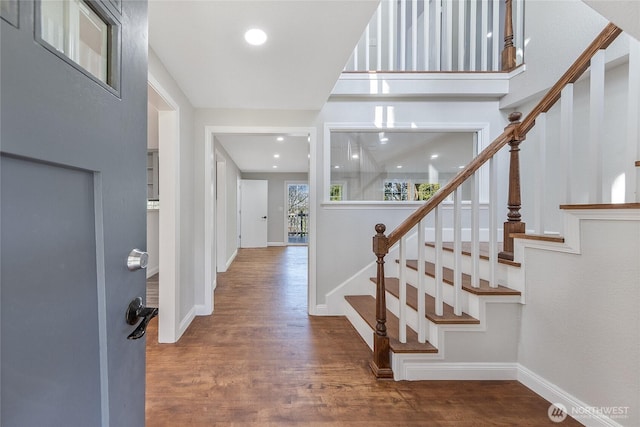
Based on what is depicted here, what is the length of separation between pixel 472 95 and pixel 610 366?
2.47 meters

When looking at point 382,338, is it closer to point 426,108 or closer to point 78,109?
point 78,109

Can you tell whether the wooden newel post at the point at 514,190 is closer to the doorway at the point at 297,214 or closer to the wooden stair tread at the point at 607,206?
the wooden stair tread at the point at 607,206

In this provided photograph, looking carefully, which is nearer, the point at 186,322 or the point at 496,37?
the point at 186,322

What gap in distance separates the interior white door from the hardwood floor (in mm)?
5423

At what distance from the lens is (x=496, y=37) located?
9.58ft

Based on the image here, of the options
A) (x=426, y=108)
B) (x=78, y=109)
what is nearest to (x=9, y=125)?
(x=78, y=109)

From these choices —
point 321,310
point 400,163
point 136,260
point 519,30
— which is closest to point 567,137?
point 400,163

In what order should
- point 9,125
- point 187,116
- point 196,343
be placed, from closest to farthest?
point 9,125, point 196,343, point 187,116

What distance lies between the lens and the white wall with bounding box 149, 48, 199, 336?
2407 millimetres

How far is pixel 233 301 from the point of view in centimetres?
333

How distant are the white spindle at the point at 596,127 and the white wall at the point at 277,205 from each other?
7.23 m

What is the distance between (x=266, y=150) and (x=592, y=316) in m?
4.89

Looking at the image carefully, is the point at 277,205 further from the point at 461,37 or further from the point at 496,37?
the point at 496,37

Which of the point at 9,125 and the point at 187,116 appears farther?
the point at 187,116
